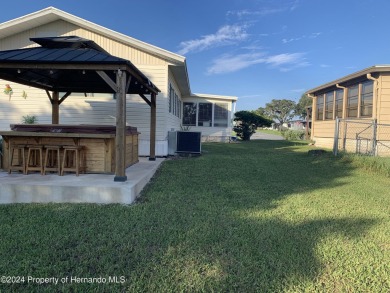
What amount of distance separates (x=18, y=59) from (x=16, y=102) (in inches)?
223

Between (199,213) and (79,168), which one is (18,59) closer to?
(79,168)

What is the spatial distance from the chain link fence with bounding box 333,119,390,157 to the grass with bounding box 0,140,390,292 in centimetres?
619

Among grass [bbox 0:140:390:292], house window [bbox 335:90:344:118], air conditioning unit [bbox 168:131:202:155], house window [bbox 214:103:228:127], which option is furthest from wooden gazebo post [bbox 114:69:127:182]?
house window [bbox 214:103:228:127]

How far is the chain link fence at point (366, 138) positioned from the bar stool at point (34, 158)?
10002 millimetres

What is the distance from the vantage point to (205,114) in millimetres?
18547

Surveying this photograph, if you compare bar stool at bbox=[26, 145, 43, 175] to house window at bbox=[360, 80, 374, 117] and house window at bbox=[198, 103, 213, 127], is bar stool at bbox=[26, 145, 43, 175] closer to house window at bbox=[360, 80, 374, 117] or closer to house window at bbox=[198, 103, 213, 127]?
house window at bbox=[360, 80, 374, 117]

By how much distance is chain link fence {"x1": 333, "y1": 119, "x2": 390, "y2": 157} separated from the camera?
34.3 feet

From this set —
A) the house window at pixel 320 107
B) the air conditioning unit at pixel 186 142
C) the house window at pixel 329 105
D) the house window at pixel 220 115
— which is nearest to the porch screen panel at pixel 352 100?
the house window at pixel 329 105

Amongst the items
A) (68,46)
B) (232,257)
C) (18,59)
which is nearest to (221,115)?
(68,46)

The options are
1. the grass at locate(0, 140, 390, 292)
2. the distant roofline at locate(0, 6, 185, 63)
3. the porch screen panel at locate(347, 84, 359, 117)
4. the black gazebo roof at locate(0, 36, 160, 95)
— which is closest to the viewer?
the grass at locate(0, 140, 390, 292)

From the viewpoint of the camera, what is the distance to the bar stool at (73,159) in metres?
5.06

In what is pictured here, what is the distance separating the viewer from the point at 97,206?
161 inches

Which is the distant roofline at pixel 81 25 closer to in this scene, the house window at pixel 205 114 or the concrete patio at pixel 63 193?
the concrete patio at pixel 63 193

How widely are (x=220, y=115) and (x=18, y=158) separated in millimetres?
14575
